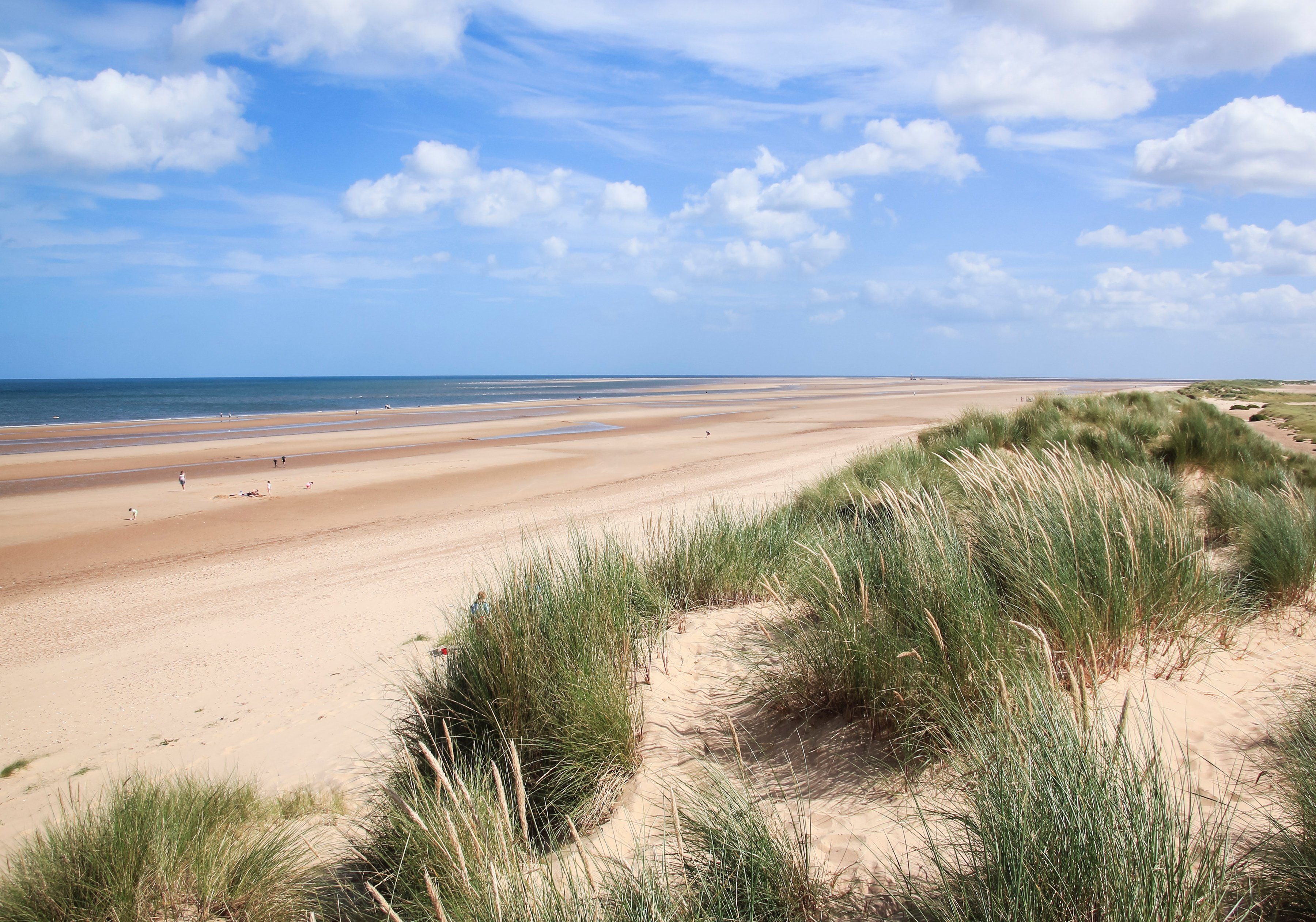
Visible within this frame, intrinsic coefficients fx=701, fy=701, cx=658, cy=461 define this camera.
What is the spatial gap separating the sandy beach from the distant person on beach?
85 cm

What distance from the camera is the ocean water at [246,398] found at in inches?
2137

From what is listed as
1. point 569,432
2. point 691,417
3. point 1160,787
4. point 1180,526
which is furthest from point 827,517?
point 691,417

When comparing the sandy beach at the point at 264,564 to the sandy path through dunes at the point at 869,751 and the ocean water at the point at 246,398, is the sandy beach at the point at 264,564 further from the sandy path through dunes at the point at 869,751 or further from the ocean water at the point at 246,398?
the ocean water at the point at 246,398

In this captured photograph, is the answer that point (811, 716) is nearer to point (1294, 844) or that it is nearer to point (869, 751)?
point (869, 751)

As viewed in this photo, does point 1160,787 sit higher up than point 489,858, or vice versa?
point 1160,787

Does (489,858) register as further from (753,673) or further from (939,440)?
(939,440)

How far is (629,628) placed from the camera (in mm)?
4562

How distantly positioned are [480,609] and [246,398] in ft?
298

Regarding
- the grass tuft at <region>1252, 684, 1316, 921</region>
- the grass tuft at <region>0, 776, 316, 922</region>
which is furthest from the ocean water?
the grass tuft at <region>1252, 684, 1316, 921</region>

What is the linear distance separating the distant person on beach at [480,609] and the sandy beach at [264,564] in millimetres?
851

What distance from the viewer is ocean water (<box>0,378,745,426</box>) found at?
54281 millimetres

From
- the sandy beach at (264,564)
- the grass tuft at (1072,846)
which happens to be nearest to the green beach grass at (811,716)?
the grass tuft at (1072,846)

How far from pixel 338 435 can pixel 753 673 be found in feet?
115

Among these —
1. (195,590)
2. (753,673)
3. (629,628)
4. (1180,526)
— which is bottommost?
(195,590)
